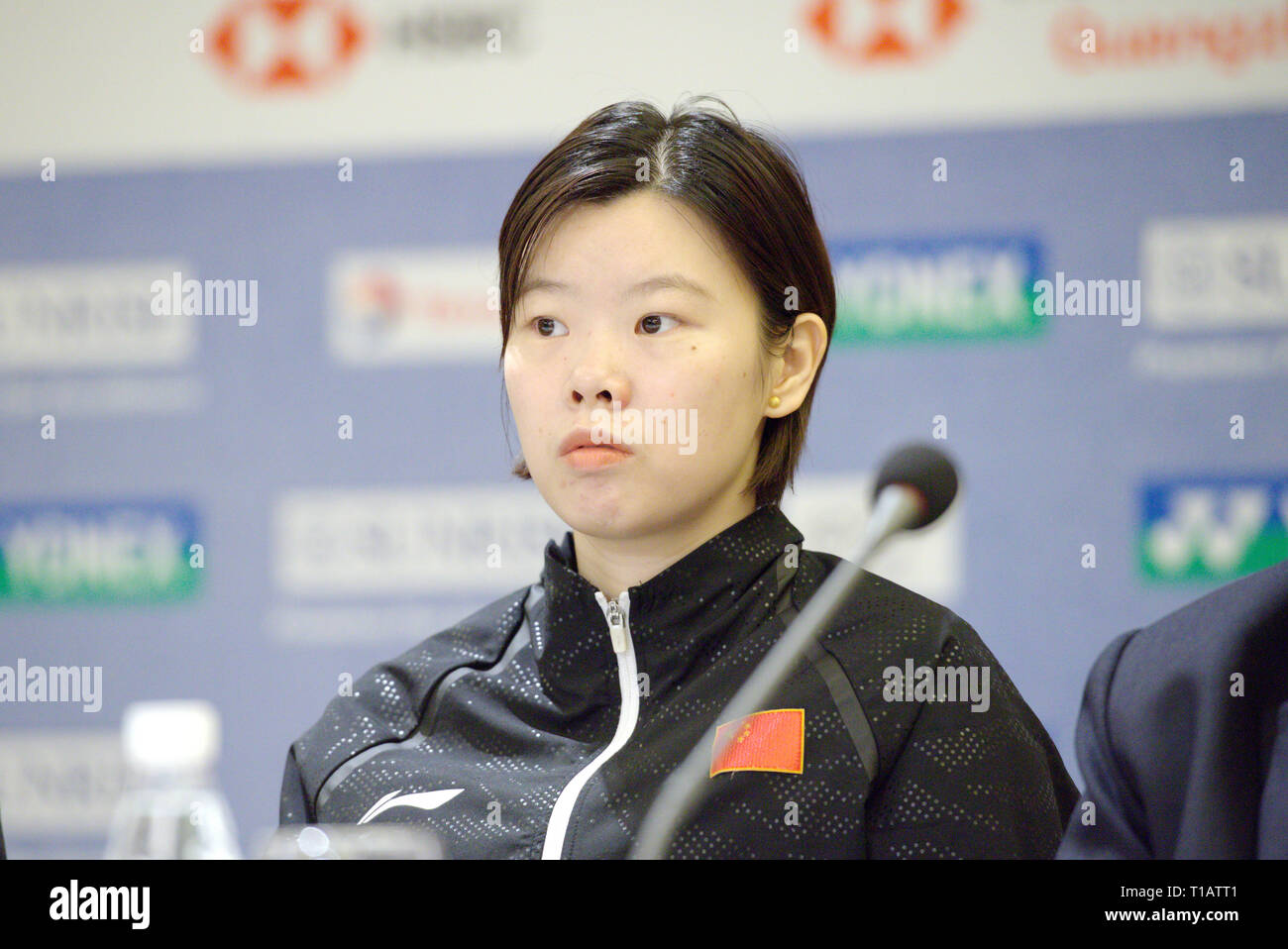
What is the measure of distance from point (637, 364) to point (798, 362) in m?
0.16

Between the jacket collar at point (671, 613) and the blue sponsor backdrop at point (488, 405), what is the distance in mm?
329

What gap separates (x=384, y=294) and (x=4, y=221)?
45cm

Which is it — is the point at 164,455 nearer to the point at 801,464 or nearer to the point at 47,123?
the point at 47,123

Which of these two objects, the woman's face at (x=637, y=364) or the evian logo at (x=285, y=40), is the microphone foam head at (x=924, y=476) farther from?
the evian logo at (x=285, y=40)

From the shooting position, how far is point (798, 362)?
125 centimetres

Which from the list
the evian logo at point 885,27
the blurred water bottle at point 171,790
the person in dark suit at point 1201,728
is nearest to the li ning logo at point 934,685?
the person in dark suit at point 1201,728

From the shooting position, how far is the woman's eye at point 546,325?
1216mm

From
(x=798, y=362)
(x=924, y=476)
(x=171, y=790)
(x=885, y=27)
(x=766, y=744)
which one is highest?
(x=885, y=27)

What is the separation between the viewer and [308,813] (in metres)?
1.30

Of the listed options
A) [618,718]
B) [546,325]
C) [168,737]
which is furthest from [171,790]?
[546,325]

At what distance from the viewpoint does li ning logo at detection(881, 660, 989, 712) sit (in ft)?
3.73

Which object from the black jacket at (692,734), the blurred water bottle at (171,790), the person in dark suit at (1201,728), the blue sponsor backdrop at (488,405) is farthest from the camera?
the blue sponsor backdrop at (488,405)

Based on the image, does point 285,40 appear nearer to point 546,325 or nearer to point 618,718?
point 546,325
